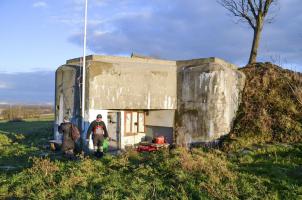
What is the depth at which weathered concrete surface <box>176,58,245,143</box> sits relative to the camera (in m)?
15.7

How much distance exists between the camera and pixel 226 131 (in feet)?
51.8

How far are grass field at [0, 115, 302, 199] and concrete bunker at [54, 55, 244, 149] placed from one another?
3.77 m

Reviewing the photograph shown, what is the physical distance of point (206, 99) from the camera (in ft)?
52.4

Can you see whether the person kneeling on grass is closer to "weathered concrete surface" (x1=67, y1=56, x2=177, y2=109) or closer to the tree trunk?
"weathered concrete surface" (x1=67, y1=56, x2=177, y2=109)

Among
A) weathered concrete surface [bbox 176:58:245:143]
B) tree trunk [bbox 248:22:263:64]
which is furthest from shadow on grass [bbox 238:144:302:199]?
tree trunk [bbox 248:22:263:64]

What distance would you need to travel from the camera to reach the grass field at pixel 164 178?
28.6 feet

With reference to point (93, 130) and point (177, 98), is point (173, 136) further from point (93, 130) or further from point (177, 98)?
point (93, 130)

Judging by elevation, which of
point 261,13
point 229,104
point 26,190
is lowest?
point 26,190

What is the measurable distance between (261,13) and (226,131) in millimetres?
8610

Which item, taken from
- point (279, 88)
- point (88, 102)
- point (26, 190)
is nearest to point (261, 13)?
point (279, 88)

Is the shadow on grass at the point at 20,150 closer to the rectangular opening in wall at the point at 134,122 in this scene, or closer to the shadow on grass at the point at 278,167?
the rectangular opening in wall at the point at 134,122

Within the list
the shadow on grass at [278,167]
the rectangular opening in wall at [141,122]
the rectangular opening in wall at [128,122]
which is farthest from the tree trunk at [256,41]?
the shadow on grass at [278,167]

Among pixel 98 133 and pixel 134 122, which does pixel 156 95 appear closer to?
pixel 134 122

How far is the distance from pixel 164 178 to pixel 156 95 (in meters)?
7.50
